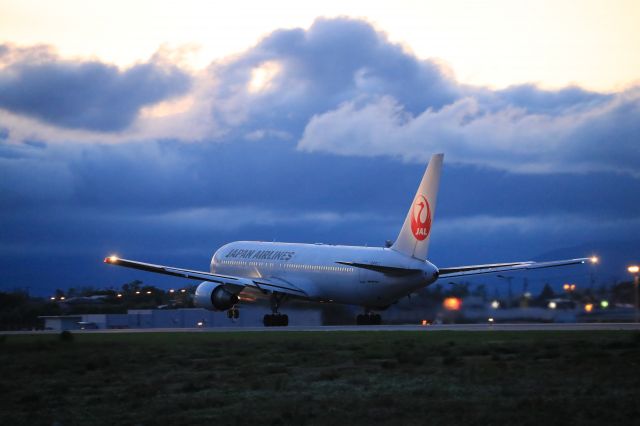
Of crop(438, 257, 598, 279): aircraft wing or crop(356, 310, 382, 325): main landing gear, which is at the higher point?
crop(438, 257, 598, 279): aircraft wing

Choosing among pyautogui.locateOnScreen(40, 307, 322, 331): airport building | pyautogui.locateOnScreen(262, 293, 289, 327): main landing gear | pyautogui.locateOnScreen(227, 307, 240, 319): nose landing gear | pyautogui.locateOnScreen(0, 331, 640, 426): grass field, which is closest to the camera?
pyautogui.locateOnScreen(0, 331, 640, 426): grass field

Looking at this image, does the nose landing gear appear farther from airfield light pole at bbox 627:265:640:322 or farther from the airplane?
airfield light pole at bbox 627:265:640:322

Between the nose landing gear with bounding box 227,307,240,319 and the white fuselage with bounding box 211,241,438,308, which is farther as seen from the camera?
A: the nose landing gear with bounding box 227,307,240,319

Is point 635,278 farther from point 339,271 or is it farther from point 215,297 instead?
point 215,297

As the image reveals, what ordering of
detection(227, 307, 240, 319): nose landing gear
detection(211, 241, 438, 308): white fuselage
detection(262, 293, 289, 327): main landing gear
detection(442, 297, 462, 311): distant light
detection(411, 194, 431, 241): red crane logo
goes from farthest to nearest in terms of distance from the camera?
detection(227, 307, 240, 319): nose landing gear < detection(262, 293, 289, 327): main landing gear < detection(211, 241, 438, 308): white fuselage < detection(411, 194, 431, 241): red crane logo < detection(442, 297, 462, 311): distant light

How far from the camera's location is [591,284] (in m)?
51.0

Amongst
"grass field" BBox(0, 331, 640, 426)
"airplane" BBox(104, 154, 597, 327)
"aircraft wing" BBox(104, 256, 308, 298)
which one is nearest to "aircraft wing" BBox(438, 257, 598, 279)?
"airplane" BBox(104, 154, 597, 327)

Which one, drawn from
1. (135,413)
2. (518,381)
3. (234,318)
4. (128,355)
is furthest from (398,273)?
(135,413)

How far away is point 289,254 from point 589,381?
1613 inches

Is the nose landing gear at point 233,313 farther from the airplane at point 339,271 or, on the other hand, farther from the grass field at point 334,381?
the grass field at point 334,381

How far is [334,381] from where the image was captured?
2647 cm

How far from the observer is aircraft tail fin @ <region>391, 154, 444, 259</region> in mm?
55062

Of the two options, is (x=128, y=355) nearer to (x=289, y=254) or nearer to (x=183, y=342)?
(x=183, y=342)

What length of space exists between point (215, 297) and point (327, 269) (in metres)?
6.97
